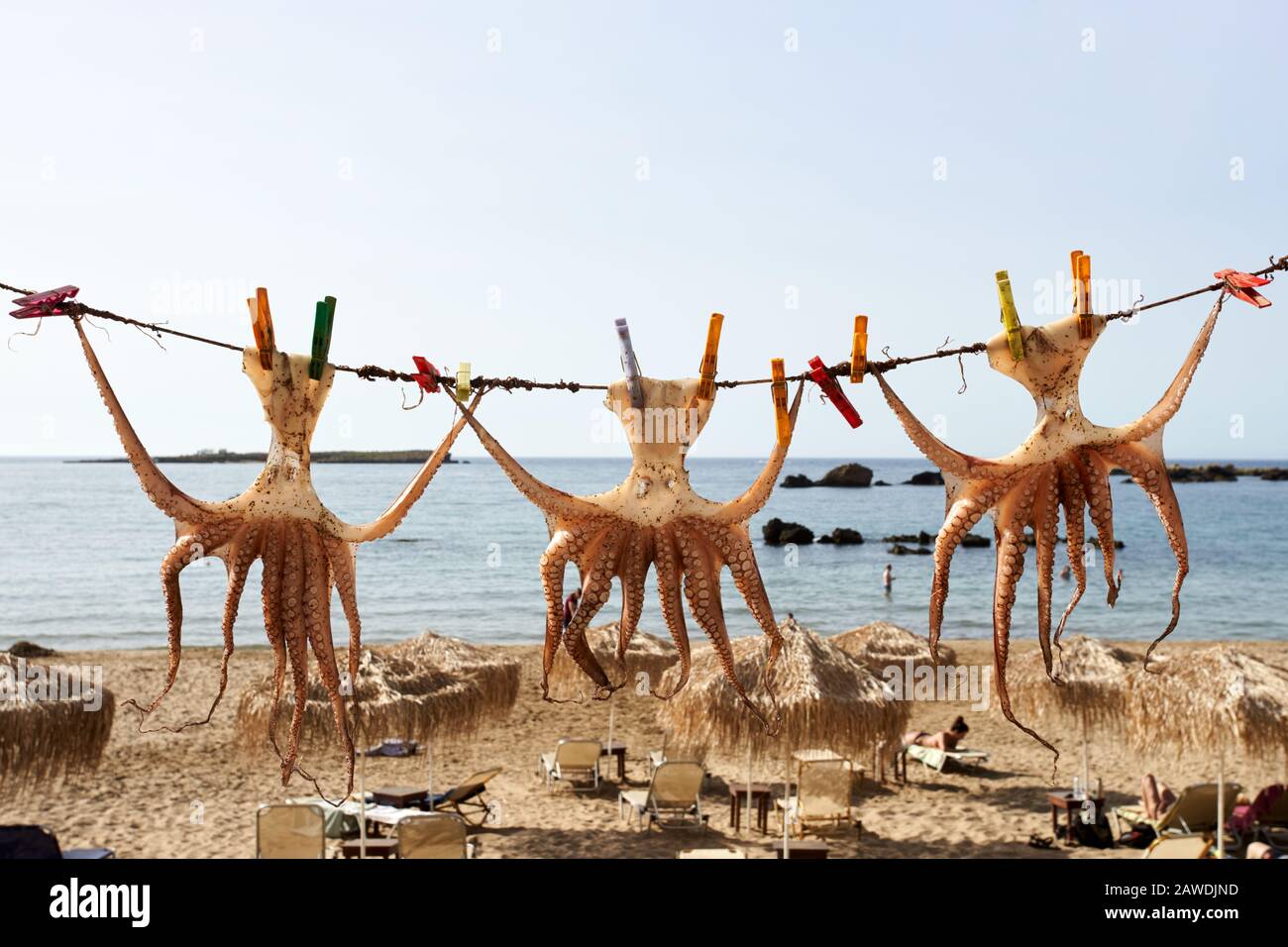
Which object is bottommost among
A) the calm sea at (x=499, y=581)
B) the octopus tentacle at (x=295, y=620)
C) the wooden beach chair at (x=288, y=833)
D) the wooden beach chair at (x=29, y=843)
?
the calm sea at (x=499, y=581)

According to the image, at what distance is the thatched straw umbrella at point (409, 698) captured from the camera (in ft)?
37.0

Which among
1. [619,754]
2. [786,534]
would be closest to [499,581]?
[786,534]

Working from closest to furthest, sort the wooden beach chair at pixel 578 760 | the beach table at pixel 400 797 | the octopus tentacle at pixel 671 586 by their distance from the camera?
1. the octopus tentacle at pixel 671 586
2. the beach table at pixel 400 797
3. the wooden beach chair at pixel 578 760

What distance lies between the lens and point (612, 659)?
1424cm

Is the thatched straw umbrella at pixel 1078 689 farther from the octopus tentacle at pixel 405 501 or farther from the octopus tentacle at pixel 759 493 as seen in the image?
the octopus tentacle at pixel 405 501

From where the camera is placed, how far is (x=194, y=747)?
18.2 m

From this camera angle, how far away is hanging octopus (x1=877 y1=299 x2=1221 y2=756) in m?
4.07

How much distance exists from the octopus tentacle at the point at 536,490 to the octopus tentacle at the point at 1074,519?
204 centimetres

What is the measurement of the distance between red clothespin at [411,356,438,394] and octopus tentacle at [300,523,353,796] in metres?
0.79

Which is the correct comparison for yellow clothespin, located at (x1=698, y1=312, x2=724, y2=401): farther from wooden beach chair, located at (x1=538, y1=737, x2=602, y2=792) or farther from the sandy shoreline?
wooden beach chair, located at (x1=538, y1=737, x2=602, y2=792)

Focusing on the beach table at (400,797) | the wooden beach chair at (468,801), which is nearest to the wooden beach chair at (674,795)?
the wooden beach chair at (468,801)

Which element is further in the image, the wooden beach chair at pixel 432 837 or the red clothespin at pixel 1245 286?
the wooden beach chair at pixel 432 837
